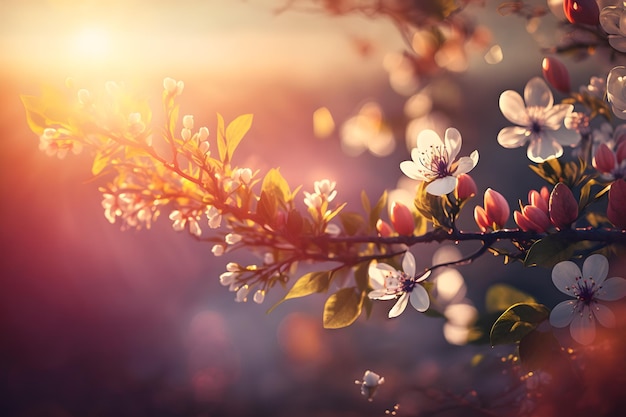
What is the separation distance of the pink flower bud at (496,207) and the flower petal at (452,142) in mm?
57

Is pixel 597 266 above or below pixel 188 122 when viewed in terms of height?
below

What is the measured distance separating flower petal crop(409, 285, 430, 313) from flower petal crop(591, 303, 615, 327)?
0.58ft

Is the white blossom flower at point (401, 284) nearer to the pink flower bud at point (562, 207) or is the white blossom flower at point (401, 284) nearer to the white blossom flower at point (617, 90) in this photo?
the pink flower bud at point (562, 207)

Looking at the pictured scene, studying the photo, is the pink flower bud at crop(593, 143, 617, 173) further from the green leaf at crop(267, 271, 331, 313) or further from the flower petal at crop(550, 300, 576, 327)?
the green leaf at crop(267, 271, 331, 313)

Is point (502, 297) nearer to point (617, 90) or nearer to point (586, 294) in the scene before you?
point (586, 294)

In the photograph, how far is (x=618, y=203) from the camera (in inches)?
21.3

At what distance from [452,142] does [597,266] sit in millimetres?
198

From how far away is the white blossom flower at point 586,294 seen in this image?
0.54 metres

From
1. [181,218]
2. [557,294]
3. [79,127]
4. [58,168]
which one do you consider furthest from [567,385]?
[58,168]

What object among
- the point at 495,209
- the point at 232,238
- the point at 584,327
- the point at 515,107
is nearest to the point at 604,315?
the point at 584,327

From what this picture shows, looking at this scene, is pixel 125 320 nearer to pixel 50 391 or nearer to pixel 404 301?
pixel 50 391

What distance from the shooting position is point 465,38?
1.24 m

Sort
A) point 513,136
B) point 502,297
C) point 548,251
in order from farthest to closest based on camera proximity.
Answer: point 502,297, point 513,136, point 548,251

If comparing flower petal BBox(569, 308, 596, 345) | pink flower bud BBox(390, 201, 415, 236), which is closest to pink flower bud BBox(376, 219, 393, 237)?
pink flower bud BBox(390, 201, 415, 236)
